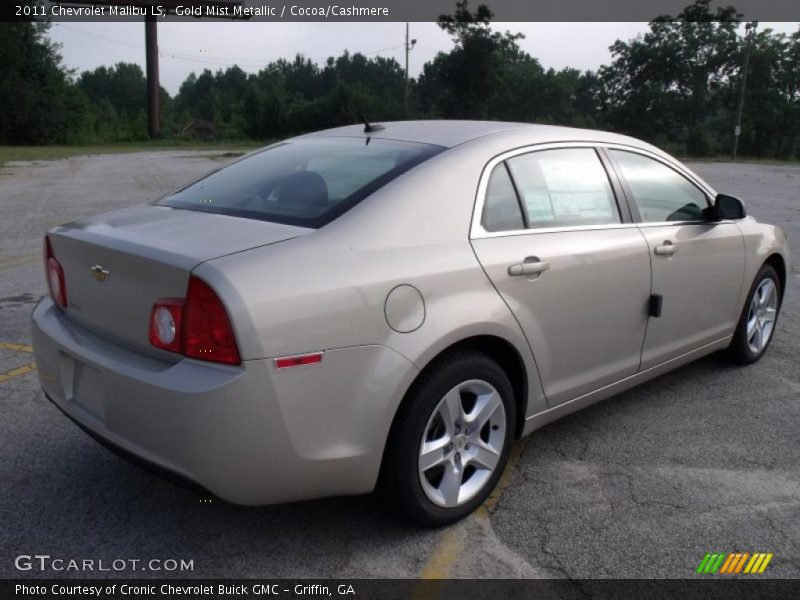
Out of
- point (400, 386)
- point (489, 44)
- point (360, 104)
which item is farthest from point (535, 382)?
point (489, 44)

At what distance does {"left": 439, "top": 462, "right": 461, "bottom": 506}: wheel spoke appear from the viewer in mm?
2971

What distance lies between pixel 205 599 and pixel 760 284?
13.1 feet

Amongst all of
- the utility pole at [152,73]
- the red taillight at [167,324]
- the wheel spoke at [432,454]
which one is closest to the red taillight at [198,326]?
the red taillight at [167,324]

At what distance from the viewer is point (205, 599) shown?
8.35 feet

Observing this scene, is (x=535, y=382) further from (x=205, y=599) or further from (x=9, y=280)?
(x=9, y=280)

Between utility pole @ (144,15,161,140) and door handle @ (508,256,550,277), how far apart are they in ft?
165

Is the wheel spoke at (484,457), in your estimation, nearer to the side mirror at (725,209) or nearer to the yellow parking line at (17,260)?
the side mirror at (725,209)

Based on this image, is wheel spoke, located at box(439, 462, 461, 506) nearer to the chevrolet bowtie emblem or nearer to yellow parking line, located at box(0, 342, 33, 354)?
the chevrolet bowtie emblem

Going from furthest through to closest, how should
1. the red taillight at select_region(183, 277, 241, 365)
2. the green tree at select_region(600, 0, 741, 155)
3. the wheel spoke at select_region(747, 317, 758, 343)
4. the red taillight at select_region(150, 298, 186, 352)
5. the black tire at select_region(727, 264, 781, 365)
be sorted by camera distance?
the green tree at select_region(600, 0, 741, 155), the wheel spoke at select_region(747, 317, 758, 343), the black tire at select_region(727, 264, 781, 365), the red taillight at select_region(150, 298, 186, 352), the red taillight at select_region(183, 277, 241, 365)

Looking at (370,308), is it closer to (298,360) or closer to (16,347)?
(298,360)

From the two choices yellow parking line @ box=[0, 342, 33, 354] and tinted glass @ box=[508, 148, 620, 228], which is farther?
yellow parking line @ box=[0, 342, 33, 354]

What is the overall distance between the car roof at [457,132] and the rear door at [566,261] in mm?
94

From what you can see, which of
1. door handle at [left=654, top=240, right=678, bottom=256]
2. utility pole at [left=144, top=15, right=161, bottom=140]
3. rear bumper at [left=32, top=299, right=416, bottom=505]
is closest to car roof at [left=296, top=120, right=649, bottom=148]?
door handle at [left=654, top=240, right=678, bottom=256]

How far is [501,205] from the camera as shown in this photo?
3.24 meters
